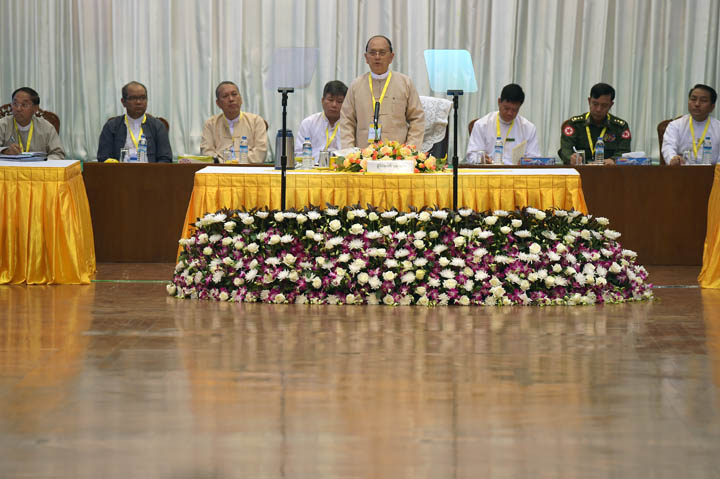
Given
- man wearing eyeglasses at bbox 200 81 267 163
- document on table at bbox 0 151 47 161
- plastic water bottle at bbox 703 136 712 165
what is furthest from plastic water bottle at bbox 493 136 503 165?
document on table at bbox 0 151 47 161

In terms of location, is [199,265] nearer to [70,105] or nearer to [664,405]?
[664,405]

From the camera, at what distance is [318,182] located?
18.9 ft

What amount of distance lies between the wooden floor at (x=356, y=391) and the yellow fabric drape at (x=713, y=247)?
3.64ft

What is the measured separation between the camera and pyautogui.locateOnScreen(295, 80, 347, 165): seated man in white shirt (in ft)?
26.0

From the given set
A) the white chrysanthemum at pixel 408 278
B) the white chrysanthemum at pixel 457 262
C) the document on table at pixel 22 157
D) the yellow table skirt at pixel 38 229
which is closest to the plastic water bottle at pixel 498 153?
the white chrysanthemum at pixel 457 262

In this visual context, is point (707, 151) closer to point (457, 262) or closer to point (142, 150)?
point (457, 262)

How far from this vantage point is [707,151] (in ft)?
25.6

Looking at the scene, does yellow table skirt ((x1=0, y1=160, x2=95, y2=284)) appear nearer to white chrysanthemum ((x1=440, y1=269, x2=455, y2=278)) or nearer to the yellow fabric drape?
white chrysanthemum ((x1=440, y1=269, x2=455, y2=278))

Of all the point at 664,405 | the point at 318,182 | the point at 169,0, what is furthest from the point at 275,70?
the point at 169,0

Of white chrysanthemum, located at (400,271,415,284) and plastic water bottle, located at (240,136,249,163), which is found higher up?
plastic water bottle, located at (240,136,249,163)

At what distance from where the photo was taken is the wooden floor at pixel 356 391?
268 cm

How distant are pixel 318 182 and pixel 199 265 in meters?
0.85

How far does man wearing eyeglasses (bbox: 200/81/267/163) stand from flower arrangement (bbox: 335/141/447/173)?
231 cm

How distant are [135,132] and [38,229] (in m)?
1.94
